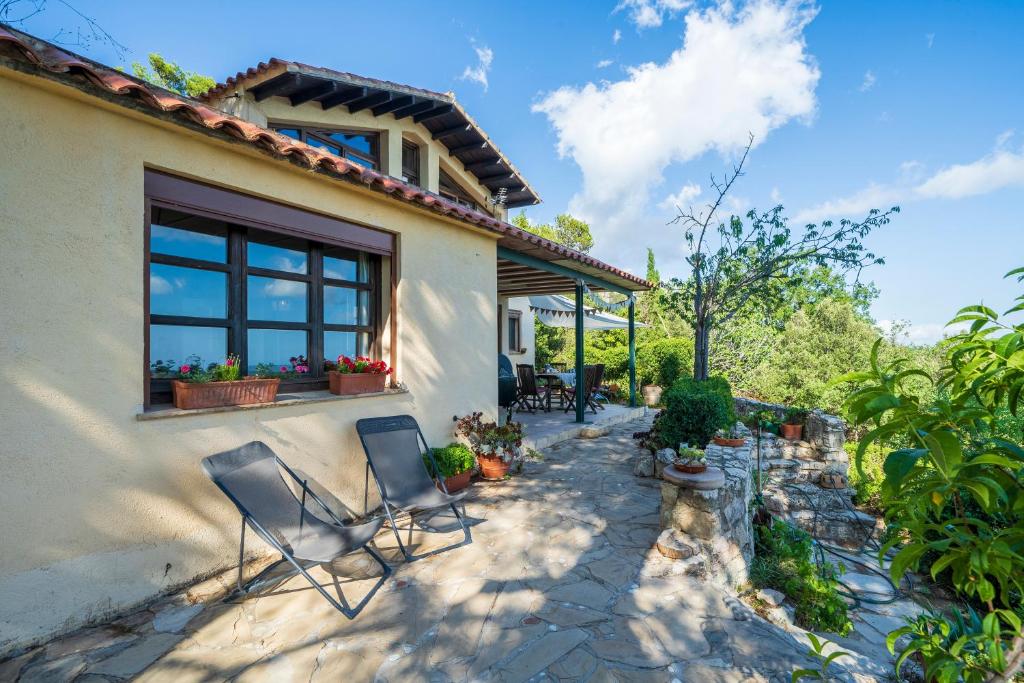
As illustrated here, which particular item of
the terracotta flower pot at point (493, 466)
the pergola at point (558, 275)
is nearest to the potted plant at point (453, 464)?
the terracotta flower pot at point (493, 466)

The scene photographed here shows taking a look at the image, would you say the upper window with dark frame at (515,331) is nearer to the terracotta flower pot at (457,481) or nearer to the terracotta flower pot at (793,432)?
the terracotta flower pot at (793,432)

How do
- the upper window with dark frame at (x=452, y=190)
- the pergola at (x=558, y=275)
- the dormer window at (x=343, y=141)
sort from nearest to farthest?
the pergola at (x=558, y=275) → the dormer window at (x=343, y=141) → the upper window with dark frame at (x=452, y=190)

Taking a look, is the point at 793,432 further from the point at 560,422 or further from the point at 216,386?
the point at 216,386

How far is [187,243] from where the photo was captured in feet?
13.2

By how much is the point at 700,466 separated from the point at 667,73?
1295 centimetres

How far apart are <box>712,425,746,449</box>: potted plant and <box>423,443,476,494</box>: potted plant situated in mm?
3261

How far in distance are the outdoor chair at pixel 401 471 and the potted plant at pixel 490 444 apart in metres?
A: 1.24

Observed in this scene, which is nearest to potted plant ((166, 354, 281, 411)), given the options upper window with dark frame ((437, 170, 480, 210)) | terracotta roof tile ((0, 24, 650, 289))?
terracotta roof tile ((0, 24, 650, 289))

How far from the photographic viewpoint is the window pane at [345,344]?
17.0ft

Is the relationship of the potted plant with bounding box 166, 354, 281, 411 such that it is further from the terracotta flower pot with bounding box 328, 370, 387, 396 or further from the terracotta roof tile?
the terracotta roof tile

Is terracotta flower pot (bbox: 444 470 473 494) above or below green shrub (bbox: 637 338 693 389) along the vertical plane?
below

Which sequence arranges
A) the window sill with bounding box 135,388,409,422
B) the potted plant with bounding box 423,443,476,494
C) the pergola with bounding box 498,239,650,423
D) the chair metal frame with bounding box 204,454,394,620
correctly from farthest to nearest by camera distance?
the pergola with bounding box 498,239,650,423, the potted plant with bounding box 423,443,476,494, the window sill with bounding box 135,388,409,422, the chair metal frame with bounding box 204,454,394,620

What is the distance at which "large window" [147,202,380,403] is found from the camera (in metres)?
3.88

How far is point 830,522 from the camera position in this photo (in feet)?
22.7
